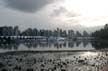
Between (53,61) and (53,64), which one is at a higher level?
(53,64)

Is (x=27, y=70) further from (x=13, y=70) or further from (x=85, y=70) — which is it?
(x=85, y=70)

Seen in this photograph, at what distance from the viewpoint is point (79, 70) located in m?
34.9

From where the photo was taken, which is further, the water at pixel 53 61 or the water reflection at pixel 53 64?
the water at pixel 53 61

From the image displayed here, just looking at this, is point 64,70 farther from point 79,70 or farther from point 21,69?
point 21,69

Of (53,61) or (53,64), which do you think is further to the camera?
(53,61)

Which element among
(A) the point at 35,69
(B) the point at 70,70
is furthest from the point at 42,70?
(B) the point at 70,70

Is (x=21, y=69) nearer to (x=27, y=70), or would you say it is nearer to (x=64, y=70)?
(x=27, y=70)

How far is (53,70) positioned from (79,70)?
159 inches

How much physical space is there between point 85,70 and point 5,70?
1241 cm

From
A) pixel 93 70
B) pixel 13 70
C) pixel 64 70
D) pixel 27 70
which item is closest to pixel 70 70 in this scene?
pixel 64 70

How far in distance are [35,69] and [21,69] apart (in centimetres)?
233

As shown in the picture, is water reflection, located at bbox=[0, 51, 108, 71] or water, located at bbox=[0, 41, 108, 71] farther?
water, located at bbox=[0, 41, 108, 71]

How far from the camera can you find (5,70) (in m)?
35.3

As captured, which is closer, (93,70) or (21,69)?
(93,70)
